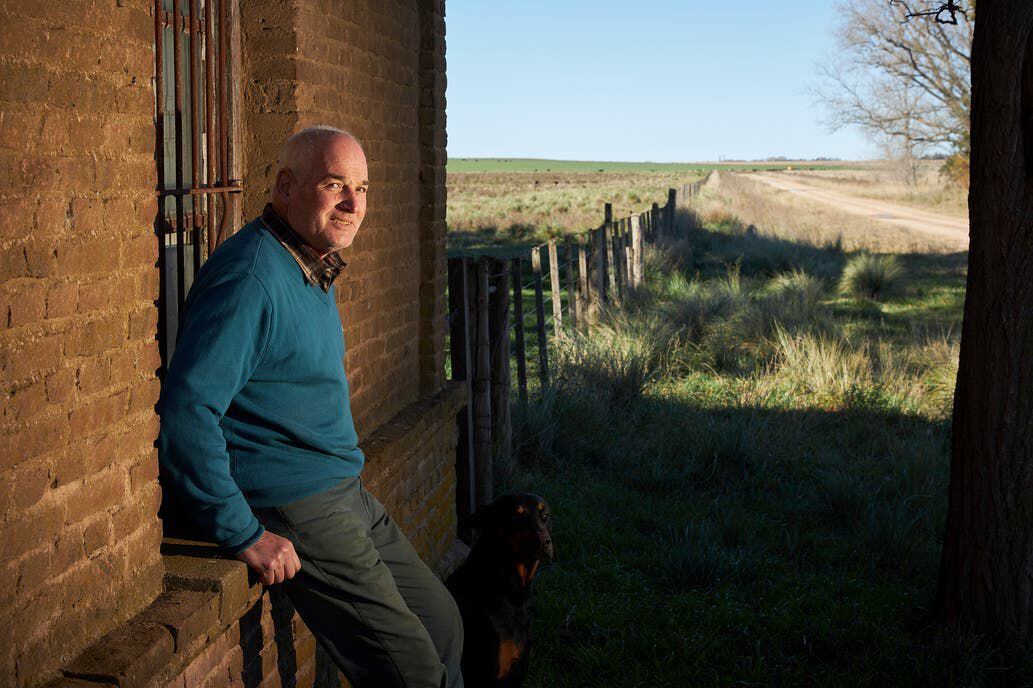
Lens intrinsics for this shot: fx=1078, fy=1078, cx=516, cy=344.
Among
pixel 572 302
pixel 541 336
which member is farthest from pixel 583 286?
pixel 541 336

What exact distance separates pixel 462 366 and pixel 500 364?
1.42 ft

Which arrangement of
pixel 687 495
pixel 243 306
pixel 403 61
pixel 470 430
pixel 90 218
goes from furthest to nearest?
1. pixel 687 495
2. pixel 470 430
3. pixel 403 61
4. pixel 243 306
5. pixel 90 218

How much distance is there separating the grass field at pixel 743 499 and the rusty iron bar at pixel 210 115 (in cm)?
239

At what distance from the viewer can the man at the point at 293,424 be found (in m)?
2.64

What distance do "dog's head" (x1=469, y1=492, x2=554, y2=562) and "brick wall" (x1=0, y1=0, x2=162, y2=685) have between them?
1730 millimetres

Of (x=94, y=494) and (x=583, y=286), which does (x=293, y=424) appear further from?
(x=583, y=286)

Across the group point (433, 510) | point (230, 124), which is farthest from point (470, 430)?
point (230, 124)

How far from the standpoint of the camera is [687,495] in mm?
7113

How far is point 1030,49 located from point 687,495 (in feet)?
11.6

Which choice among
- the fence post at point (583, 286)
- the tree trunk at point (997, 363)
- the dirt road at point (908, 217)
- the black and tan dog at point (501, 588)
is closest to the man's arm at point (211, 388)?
the black and tan dog at point (501, 588)

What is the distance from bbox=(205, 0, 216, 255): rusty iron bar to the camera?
3.57 meters

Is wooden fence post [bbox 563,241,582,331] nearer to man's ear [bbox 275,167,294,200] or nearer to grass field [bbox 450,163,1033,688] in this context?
grass field [bbox 450,163,1033,688]

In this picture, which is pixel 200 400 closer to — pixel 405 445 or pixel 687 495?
pixel 405 445

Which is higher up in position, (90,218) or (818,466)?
(90,218)
